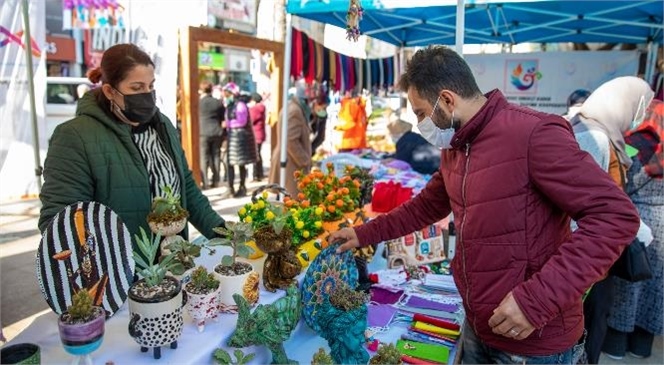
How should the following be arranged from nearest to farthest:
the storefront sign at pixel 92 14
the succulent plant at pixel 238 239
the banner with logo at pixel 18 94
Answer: the succulent plant at pixel 238 239, the banner with logo at pixel 18 94, the storefront sign at pixel 92 14

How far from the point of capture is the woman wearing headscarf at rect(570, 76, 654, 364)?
2.52 m

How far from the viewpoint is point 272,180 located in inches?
224

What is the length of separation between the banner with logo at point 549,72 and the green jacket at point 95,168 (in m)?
6.78

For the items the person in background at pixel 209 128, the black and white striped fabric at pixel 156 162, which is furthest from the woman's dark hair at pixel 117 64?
the person in background at pixel 209 128

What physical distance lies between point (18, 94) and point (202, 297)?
503 centimetres

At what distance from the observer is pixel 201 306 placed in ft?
4.14

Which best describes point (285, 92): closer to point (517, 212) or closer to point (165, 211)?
point (165, 211)

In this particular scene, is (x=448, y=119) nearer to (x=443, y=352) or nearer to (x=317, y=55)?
(x=443, y=352)

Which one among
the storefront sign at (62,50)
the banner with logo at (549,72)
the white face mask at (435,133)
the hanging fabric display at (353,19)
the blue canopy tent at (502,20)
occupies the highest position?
the storefront sign at (62,50)

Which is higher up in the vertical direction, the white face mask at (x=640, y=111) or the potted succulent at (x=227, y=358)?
the white face mask at (x=640, y=111)

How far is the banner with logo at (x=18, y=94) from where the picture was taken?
456 centimetres

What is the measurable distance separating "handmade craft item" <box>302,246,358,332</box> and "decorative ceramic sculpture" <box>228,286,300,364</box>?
207mm

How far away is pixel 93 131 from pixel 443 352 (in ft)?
4.91

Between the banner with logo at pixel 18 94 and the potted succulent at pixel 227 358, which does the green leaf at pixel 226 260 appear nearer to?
the potted succulent at pixel 227 358
